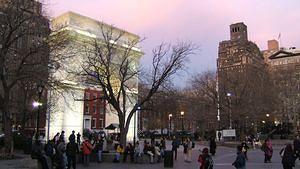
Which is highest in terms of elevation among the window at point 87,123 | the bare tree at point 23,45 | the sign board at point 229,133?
the bare tree at point 23,45

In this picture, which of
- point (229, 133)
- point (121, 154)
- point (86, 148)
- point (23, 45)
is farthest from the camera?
point (229, 133)

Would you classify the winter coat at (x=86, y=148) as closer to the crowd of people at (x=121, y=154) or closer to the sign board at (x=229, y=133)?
the crowd of people at (x=121, y=154)

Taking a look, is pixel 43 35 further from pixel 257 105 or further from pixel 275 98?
pixel 275 98

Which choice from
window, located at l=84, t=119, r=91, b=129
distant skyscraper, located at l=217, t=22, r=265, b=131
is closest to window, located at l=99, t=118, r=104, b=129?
Result: window, located at l=84, t=119, r=91, b=129

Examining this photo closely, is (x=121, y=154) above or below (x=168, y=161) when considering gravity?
above

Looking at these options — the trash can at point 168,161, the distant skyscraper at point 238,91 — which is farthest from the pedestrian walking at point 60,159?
the distant skyscraper at point 238,91

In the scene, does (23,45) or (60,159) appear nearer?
(60,159)

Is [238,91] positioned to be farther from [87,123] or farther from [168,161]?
[87,123]

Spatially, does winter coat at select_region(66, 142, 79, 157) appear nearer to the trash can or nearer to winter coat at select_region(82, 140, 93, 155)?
winter coat at select_region(82, 140, 93, 155)

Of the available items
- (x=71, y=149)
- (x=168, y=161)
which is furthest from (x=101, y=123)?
(x=71, y=149)

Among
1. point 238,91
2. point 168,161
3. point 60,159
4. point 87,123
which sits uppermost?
point 238,91

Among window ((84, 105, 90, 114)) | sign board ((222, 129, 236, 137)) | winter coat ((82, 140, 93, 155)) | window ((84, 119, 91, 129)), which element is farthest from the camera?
window ((84, 105, 90, 114))

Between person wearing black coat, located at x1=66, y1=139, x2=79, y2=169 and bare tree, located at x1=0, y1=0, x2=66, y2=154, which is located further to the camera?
bare tree, located at x1=0, y1=0, x2=66, y2=154

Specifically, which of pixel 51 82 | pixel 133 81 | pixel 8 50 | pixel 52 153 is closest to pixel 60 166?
pixel 52 153
